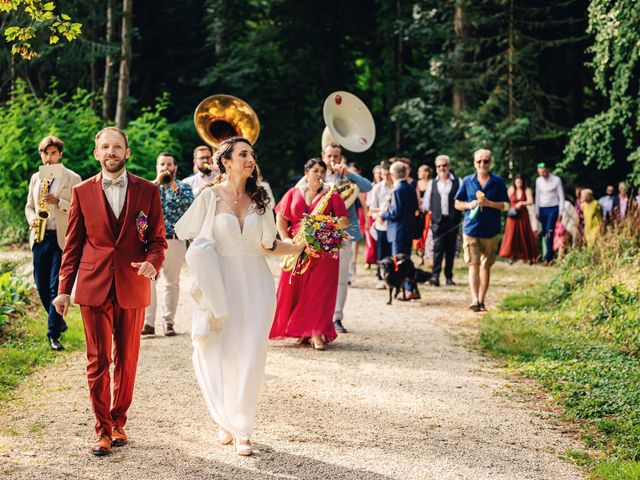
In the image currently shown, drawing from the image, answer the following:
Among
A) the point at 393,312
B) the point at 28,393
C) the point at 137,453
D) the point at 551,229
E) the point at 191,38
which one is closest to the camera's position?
the point at 137,453

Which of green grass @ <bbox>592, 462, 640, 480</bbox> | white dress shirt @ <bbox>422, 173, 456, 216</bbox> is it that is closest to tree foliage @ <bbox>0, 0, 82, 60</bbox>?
green grass @ <bbox>592, 462, 640, 480</bbox>

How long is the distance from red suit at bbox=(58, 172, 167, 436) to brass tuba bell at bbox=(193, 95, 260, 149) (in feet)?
15.8

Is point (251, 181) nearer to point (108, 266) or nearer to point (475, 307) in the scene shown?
point (108, 266)

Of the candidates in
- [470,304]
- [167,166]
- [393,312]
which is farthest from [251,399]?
[470,304]

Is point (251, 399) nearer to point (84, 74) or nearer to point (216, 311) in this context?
point (216, 311)

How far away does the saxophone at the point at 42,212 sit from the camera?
9.35 metres

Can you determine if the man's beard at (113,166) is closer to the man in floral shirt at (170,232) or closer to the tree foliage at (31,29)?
the tree foliage at (31,29)

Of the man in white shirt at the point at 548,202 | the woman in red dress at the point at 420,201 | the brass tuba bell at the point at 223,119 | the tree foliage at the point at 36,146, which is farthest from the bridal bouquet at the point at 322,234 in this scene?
the tree foliage at the point at 36,146

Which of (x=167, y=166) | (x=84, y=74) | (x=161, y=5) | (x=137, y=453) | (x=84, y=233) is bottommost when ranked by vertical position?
(x=137, y=453)

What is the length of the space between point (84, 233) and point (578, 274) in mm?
8814

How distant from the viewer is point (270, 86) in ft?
105

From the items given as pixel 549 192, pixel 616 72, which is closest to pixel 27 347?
pixel 616 72

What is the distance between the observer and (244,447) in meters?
6.19

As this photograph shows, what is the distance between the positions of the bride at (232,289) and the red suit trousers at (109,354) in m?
0.48
